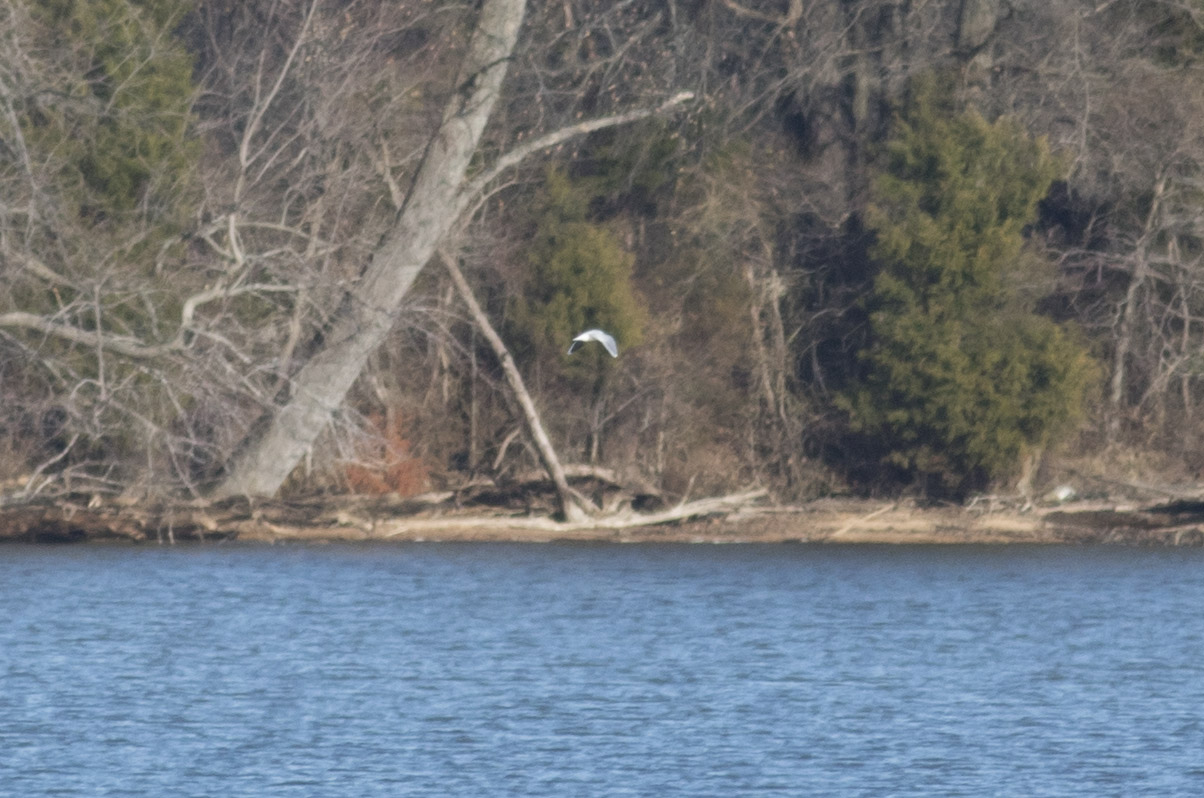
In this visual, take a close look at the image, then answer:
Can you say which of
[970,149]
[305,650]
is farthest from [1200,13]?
[305,650]

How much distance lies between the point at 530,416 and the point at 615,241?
13.3 ft

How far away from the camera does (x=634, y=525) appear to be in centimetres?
2694

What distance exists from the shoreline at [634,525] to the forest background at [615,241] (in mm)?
581

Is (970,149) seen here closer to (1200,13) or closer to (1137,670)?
(1200,13)

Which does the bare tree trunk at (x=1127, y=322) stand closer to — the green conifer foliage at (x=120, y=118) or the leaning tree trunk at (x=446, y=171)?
the leaning tree trunk at (x=446, y=171)

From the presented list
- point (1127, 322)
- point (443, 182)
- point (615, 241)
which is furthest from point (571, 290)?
point (1127, 322)

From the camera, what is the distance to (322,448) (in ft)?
93.3

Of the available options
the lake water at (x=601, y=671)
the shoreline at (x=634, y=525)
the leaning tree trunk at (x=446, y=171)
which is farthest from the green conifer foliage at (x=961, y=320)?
the leaning tree trunk at (x=446, y=171)

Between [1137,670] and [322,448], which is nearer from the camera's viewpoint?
[1137,670]

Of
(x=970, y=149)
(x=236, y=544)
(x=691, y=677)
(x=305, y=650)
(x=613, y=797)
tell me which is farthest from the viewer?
(x=970, y=149)

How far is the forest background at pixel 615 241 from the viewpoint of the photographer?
87.4ft

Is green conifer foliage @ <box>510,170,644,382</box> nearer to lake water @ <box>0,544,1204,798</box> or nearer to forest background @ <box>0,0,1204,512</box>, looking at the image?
forest background @ <box>0,0,1204,512</box>

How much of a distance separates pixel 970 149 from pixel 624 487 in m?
6.47

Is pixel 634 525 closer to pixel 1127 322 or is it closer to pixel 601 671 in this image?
pixel 1127 322
